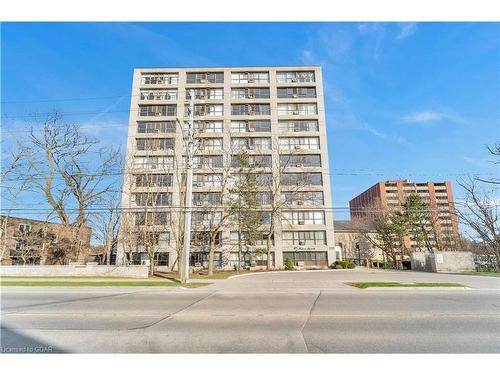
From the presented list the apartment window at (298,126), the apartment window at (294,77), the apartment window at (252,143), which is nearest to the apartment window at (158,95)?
the apartment window at (252,143)

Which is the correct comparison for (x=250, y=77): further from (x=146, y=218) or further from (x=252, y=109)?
(x=146, y=218)

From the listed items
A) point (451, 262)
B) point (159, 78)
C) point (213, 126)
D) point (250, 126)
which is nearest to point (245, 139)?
point (250, 126)

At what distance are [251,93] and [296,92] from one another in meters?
7.74

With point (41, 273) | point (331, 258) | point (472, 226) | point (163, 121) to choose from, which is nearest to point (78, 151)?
point (41, 273)

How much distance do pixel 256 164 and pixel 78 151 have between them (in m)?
19.8

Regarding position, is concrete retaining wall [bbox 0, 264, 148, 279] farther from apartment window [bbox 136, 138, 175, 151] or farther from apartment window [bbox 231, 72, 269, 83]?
apartment window [bbox 231, 72, 269, 83]

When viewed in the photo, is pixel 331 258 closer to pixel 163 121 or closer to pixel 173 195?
pixel 173 195

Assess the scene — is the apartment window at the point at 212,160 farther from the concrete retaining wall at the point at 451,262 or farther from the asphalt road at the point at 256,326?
the asphalt road at the point at 256,326

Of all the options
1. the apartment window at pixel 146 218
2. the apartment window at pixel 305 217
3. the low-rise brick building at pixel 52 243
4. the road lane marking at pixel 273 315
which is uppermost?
the apartment window at pixel 305 217

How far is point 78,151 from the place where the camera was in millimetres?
30188

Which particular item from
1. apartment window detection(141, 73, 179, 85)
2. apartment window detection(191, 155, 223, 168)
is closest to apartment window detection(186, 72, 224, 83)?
apartment window detection(141, 73, 179, 85)

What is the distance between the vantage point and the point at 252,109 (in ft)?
165

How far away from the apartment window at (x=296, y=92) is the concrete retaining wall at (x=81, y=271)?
3798 centimetres

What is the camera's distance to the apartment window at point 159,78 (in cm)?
5169
